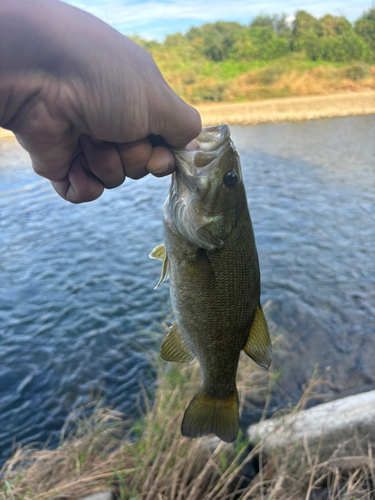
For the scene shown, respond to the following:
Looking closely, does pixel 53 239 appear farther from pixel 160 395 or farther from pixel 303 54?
pixel 303 54

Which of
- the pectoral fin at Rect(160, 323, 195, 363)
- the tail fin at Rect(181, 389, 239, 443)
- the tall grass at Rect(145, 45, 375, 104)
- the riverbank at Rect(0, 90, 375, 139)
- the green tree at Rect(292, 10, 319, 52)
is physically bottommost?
the tail fin at Rect(181, 389, 239, 443)

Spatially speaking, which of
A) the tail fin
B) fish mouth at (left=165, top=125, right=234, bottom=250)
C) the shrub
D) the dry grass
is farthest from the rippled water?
the shrub

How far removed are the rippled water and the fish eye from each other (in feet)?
12.4

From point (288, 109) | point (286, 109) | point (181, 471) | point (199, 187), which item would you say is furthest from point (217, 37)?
point (199, 187)

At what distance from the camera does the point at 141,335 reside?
6051 millimetres

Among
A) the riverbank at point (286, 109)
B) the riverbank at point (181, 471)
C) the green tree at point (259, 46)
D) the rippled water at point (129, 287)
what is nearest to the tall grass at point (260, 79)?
the riverbank at point (286, 109)

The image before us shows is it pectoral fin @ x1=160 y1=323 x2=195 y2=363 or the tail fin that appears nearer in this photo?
the tail fin

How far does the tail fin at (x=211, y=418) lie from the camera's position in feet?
6.40

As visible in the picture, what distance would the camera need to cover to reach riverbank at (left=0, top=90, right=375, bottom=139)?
26.6m

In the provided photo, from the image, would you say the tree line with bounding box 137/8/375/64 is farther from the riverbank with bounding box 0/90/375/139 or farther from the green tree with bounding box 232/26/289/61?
the riverbank with bounding box 0/90/375/139

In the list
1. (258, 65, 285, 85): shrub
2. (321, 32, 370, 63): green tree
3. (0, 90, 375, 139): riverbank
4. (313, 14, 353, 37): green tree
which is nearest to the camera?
(0, 90, 375, 139): riverbank

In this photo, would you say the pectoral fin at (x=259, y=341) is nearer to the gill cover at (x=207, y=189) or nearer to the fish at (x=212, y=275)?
the fish at (x=212, y=275)

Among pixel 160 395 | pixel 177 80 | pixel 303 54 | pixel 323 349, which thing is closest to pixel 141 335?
pixel 160 395

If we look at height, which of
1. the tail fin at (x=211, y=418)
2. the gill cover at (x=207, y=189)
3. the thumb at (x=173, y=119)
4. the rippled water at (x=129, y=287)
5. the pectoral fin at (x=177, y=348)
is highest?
the thumb at (x=173, y=119)
